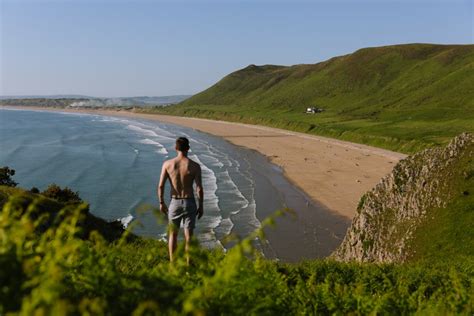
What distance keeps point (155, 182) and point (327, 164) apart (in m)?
24.1

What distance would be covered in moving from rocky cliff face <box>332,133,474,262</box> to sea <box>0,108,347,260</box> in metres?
7.12

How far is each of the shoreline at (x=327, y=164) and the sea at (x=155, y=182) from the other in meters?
1.75

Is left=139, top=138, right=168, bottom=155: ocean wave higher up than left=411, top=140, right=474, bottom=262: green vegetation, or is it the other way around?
left=411, top=140, right=474, bottom=262: green vegetation

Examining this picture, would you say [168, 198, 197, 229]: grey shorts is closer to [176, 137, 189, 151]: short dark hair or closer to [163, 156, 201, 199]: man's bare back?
[163, 156, 201, 199]: man's bare back

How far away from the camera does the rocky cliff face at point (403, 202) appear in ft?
61.9

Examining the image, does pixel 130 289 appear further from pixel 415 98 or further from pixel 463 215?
pixel 415 98

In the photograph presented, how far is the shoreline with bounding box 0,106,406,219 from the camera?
46719 mm

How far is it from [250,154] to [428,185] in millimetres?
60849

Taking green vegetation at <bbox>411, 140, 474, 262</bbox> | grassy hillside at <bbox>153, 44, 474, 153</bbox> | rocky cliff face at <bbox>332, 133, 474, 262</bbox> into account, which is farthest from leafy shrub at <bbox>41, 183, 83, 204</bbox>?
grassy hillside at <bbox>153, 44, 474, 153</bbox>

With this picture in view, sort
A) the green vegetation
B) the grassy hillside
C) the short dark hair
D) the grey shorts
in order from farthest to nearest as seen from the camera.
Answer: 1. the grassy hillside
2. the green vegetation
3. the grey shorts
4. the short dark hair

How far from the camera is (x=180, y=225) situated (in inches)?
431

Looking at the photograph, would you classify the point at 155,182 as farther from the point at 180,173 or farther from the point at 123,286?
the point at 123,286

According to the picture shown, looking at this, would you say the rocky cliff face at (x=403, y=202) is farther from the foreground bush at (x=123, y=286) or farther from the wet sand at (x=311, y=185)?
the foreground bush at (x=123, y=286)

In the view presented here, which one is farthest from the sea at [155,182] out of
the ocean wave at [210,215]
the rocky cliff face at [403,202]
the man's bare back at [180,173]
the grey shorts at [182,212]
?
the rocky cliff face at [403,202]
